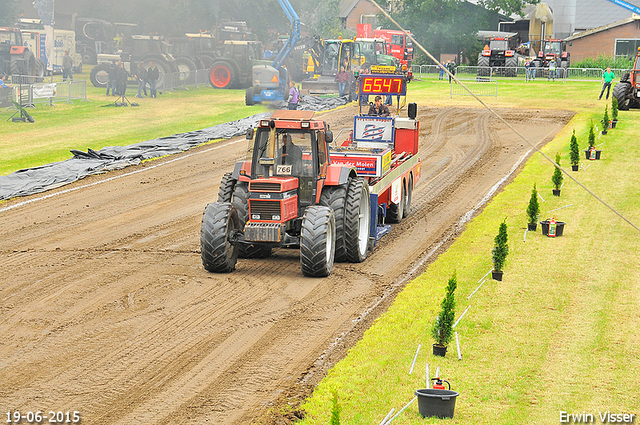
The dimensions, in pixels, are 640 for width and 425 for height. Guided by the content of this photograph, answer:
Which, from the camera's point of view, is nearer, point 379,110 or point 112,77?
point 379,110

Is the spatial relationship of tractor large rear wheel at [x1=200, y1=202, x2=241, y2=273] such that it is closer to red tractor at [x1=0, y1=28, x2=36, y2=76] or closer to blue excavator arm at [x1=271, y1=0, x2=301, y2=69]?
blue excavator arm at [x1=271, y1=0, x2=301, y2=69]

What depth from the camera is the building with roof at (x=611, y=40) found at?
63.3m

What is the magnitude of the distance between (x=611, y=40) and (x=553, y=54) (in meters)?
8.29

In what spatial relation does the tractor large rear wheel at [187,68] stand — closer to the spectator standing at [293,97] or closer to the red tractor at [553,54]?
the spectator standing at [293,97]

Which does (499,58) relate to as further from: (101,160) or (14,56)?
(101,160)

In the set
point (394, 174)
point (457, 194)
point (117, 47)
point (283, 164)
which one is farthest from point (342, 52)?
point (283, 164)

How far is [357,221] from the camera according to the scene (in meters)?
12.2

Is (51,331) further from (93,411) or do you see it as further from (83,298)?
(93,411)

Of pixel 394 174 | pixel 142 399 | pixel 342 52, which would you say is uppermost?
pixel 342 52

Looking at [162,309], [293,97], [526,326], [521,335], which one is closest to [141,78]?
[293,97]

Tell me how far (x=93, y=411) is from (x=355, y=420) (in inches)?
98.6

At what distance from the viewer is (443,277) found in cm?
1195

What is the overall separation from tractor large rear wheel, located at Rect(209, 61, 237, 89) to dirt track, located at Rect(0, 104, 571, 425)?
2674cm

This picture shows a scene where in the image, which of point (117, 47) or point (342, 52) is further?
point (117, 47)
